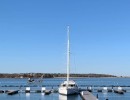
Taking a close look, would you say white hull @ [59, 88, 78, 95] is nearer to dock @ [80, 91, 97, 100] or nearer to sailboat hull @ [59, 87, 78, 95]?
sailboat hull @ [59, 87, 78, 95]

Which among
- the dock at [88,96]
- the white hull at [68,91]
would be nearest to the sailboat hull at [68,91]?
the white hull at [68,91]

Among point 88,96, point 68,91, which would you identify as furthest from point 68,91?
point 88,96

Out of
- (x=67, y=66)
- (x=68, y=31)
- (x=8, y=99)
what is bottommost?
(x=8, y=99)

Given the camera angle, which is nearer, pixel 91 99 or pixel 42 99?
pixel 91 99

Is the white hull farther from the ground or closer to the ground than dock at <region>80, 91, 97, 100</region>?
farther from the ground

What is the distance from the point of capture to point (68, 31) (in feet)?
274

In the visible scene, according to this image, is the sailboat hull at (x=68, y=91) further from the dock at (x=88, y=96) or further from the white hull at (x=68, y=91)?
the dock at (x=88, y=96)

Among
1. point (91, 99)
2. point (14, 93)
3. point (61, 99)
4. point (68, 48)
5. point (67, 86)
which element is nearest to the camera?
point (91, 99)

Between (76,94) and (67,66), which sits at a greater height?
(67,66)

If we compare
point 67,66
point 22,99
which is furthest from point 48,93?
point 22,99

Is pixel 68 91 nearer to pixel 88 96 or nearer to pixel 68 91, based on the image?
pixel 68 91

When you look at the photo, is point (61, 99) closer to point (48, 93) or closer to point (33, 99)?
point (33, 99)

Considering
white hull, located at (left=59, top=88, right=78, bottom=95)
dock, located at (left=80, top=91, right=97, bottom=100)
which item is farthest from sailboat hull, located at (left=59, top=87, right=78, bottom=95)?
dock, located at (left=80, top=91, right=97, bottom=100)

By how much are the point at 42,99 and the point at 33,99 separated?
1.77 metres
